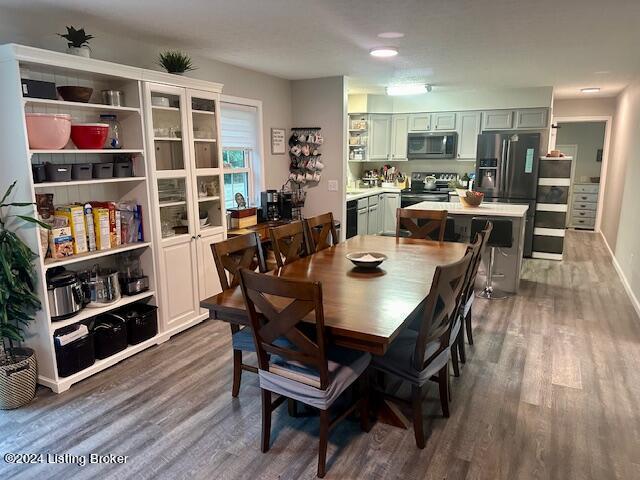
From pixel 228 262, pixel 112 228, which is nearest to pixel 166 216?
pixel 112 228

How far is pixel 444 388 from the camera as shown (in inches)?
97.2

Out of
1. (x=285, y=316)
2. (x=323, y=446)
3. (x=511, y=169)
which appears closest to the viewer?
(x=285, y=316)

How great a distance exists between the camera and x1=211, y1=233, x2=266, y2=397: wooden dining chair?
8.30ft

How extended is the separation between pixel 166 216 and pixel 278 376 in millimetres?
2058

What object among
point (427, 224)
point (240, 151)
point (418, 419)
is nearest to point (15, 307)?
point (418, 419)

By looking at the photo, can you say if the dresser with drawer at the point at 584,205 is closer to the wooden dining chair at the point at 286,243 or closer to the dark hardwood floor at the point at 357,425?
the dark hardwood floor at the point at 357,425

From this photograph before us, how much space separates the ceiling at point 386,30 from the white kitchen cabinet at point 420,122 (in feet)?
7.17

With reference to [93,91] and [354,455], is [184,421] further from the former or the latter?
[93,91]

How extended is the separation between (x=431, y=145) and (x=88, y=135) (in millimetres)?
5481

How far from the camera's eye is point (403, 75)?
17.1ft

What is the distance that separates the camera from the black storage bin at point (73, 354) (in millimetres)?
2812

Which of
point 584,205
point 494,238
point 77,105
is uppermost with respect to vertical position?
point 77,105

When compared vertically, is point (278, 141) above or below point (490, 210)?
above

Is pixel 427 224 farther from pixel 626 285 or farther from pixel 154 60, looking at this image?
pixel 154 60
